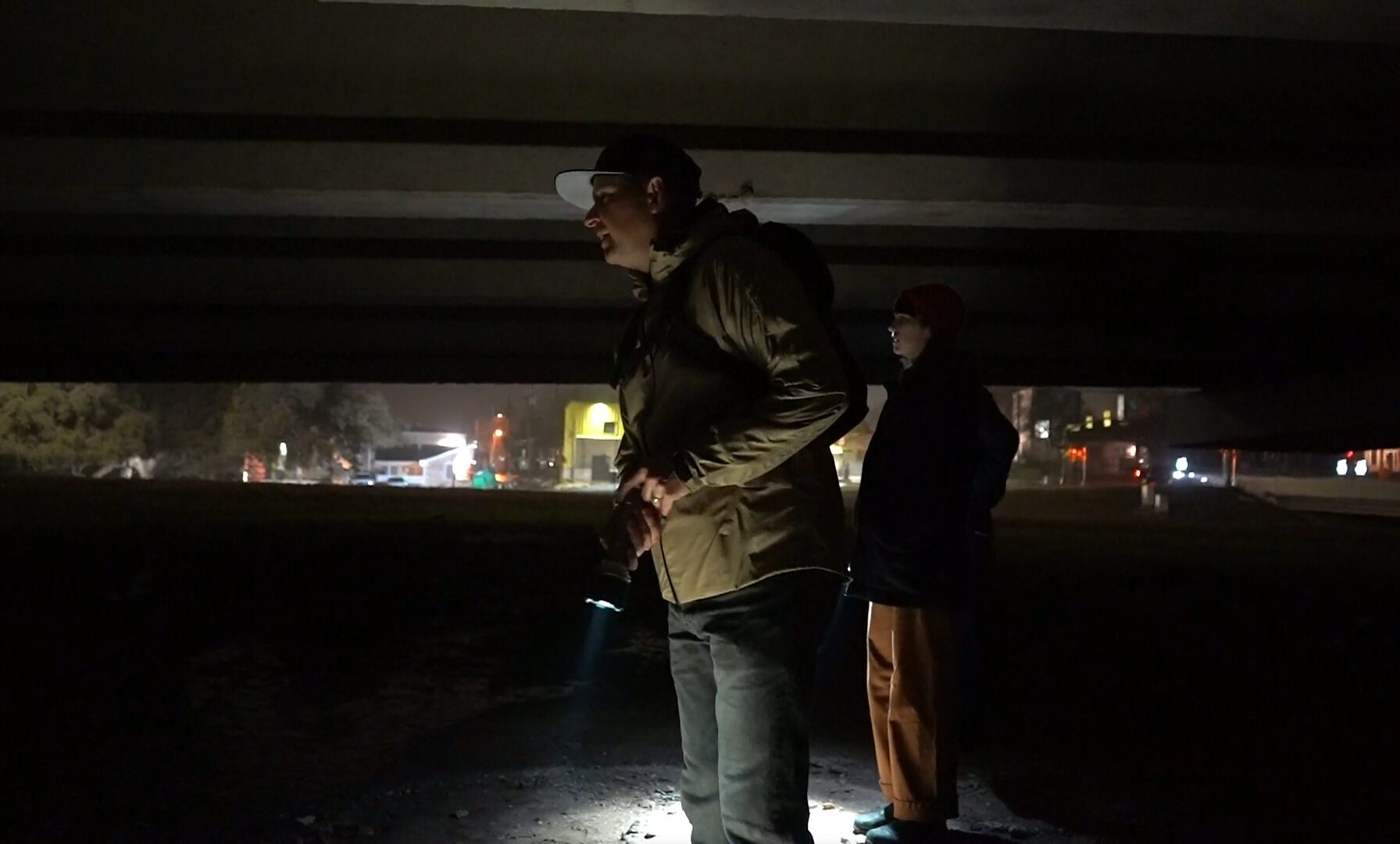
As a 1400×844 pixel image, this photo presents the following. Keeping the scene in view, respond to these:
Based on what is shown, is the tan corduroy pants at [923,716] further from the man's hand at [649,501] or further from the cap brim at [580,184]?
the cap brim at [580,184]

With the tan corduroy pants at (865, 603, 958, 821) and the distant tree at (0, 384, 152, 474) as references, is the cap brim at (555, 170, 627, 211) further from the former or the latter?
the distant tree at (0, 384, 152, 474)

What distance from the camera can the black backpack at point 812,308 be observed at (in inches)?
115

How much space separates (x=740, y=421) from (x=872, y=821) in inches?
92.9

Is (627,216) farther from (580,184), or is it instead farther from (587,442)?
(587,442)

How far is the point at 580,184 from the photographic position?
341 cm

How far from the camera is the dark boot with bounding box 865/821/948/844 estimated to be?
4273 millimetres

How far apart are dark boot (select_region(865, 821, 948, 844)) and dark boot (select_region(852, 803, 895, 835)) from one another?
0.12m

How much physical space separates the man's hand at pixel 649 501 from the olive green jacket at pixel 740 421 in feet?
0.10

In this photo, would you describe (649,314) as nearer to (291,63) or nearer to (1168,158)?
(291,63)

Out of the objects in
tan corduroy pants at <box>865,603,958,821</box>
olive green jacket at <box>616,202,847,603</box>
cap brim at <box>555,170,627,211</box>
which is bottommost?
tan corduroy pants at <box>865,603,958,821</box>

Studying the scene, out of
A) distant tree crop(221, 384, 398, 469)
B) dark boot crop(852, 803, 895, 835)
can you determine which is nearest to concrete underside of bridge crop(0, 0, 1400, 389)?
dark boot crop(852, 803, 895, 835)

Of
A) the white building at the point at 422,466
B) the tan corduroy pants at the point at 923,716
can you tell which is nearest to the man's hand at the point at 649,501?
the tan corduroy pants at the point at 923,716

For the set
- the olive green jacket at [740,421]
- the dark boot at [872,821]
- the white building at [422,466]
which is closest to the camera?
the olive green jacket at [740,421]

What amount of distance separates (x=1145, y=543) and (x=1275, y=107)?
16474 mm
